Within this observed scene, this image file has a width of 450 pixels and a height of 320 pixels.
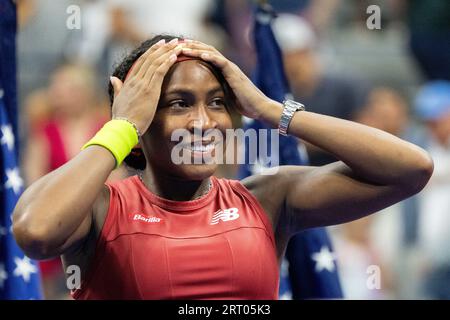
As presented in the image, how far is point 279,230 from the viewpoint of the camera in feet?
9.53

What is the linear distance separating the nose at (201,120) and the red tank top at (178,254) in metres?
0.26

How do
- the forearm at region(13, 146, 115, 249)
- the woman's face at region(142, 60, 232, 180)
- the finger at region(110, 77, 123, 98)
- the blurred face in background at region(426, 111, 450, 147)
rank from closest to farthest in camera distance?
the forearm at region(13, 146, 115, 249) < the woman's face at region(142, 60, 232, 180) < the finger at region(110, 77, 123, 98) < the blurred face in background at region(426, 111, 450, 147)

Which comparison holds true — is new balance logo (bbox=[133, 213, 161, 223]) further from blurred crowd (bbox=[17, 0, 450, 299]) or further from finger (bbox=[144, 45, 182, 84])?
blurred crowd (bbox=[17, 0, 450, 299])

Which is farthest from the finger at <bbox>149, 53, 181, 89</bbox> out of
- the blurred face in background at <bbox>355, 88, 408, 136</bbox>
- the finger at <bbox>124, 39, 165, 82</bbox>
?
the blurred face in background at <bbox>355, 88, 408, 136</bbox>

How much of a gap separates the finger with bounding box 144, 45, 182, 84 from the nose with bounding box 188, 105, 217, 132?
17cm

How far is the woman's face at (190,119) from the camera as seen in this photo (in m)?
2.67

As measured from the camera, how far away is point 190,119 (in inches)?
105

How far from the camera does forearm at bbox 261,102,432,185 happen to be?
2703 millimetres

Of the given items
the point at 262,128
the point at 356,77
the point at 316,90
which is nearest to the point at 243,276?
the point at 262,128

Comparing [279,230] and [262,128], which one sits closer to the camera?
[279,230]

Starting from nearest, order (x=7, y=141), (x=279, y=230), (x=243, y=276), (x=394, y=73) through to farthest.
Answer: (x=243, y=276)
(x=279, y=230)
(x=7, y=141)
(x=394, y=73)

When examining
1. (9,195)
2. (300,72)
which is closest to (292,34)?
(300,72)

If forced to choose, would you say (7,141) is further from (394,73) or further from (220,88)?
(394,73)
